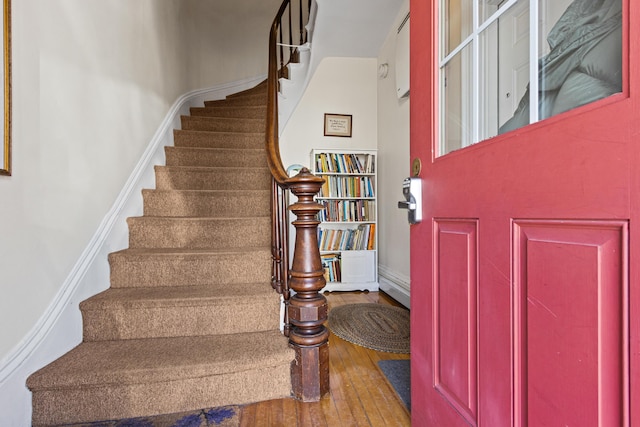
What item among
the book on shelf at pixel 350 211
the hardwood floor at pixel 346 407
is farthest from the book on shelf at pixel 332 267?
the hardwood floor at pixel 346 407

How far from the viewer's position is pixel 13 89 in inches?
37.8

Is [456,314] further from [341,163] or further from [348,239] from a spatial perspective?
[341,163]

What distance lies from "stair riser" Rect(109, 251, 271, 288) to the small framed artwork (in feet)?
6.43

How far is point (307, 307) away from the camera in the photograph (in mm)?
1156

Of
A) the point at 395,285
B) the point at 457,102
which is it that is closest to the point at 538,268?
the point at 457,102

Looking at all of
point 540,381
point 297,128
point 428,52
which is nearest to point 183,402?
point 540,381

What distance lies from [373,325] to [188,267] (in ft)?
4.03

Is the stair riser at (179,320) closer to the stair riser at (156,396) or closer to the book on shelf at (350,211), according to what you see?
the stair riser at (156,396)

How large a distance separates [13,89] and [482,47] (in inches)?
56.9

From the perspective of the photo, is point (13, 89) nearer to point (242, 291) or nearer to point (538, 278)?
point (242, 291)

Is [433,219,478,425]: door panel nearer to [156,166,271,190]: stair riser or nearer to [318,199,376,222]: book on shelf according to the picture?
[156,166,271,190]: stair riser

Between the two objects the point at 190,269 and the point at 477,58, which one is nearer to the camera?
the point at 477,58

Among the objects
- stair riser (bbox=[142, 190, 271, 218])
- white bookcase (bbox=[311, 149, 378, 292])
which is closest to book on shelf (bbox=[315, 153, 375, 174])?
white bookcase (bbox=[311, 149, 378, 292])

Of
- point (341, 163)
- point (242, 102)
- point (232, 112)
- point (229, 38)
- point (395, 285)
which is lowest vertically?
point (395, 285)
